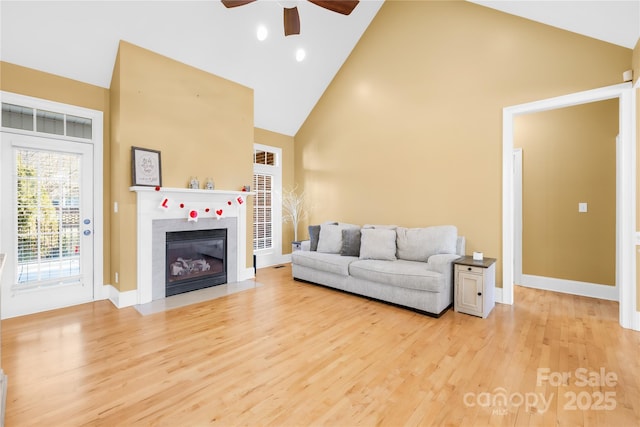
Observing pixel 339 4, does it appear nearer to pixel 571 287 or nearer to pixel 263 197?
pixel 263 197

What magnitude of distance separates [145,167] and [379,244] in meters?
3.19

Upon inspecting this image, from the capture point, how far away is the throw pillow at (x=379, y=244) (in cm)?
390

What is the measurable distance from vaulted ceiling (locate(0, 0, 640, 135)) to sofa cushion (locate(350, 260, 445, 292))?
2.86m

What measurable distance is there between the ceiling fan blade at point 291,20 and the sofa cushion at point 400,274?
2796 mm

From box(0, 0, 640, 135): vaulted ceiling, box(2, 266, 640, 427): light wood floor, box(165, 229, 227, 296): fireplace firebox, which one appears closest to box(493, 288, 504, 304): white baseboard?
box(2, 266, 640, 427): light wood floor

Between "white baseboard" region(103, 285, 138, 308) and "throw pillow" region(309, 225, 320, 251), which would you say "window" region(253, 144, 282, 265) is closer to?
"throw pillow" region(309, 225, 320, 251)

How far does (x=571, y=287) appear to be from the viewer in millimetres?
3945

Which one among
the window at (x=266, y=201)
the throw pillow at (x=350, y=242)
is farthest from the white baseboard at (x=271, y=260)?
the throw pillow at (x=350, y=242)

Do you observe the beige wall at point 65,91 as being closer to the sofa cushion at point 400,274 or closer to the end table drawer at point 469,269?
the sofa cushion at point 400,274

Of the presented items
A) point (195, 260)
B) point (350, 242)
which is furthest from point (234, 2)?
point (195, 260)

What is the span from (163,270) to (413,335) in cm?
315

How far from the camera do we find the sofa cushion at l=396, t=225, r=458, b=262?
3.66 meters

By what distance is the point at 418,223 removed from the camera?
4355 millimetres

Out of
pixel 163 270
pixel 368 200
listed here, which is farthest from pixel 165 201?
pixel 368 200
